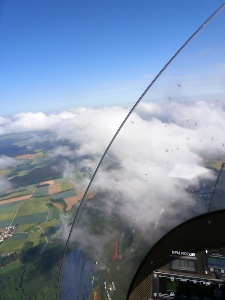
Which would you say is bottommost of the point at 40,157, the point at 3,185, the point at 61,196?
Result: the point at 61,196

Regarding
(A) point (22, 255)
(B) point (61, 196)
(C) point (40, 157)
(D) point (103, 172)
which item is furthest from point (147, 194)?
(C) point (40, 157)

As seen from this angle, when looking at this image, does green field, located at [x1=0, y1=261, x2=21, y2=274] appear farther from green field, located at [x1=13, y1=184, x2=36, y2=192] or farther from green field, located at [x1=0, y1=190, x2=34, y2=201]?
green field, located at [x1=13, y1=184, x2=36, y2=192]

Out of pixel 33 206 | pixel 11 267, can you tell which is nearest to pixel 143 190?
→ pixel 11 267

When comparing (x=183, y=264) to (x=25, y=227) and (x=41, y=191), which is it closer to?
(x=25, y=227)

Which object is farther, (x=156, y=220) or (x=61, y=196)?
(x=61, y=196)

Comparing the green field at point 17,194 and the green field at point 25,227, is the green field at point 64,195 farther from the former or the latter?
the green field at point 17,194

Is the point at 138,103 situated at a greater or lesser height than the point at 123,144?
greater

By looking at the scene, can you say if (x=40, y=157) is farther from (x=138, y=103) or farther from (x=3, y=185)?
(x=138, y=103)
